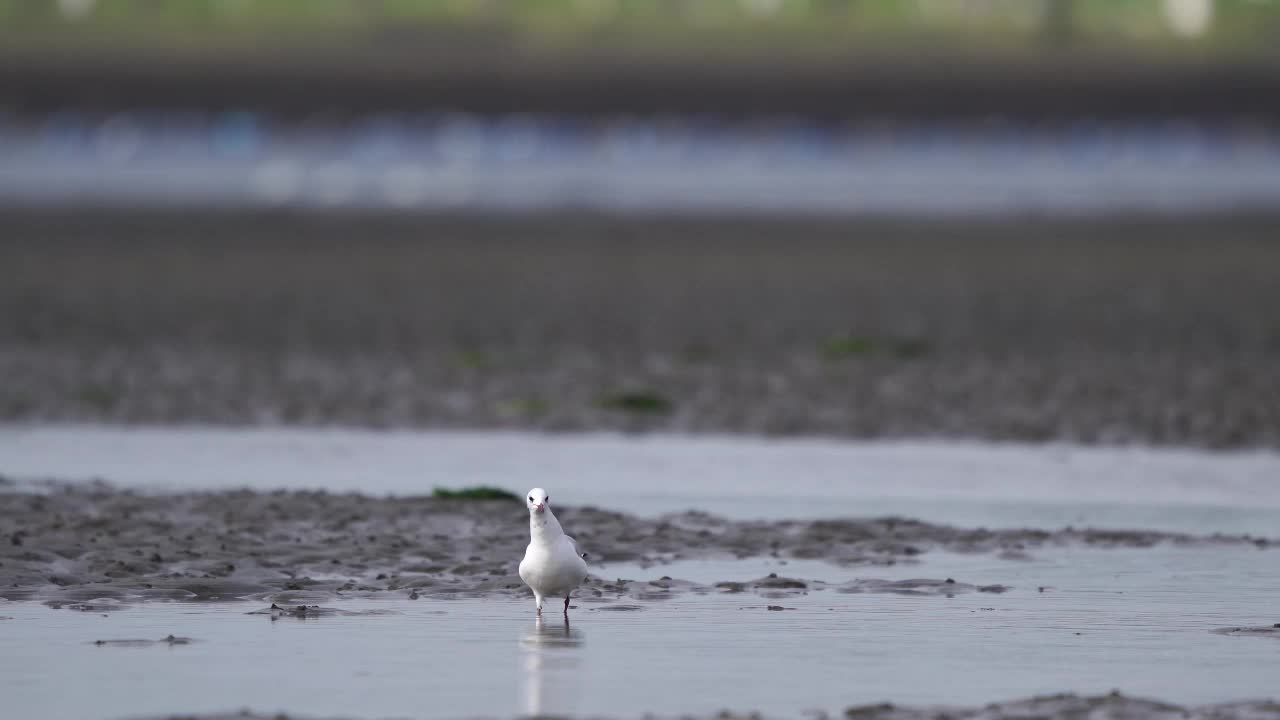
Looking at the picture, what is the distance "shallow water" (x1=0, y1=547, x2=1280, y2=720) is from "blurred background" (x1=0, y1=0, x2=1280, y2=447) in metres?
6.68

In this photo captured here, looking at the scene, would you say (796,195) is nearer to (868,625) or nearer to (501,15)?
(501,15)

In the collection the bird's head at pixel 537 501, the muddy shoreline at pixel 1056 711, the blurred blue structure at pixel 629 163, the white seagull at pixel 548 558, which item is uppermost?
the blurred blue structure at pixel 629 163

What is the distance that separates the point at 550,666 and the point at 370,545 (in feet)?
10.2

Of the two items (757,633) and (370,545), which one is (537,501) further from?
(370,545)

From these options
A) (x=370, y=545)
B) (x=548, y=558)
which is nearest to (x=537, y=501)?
(x=548, y=558)

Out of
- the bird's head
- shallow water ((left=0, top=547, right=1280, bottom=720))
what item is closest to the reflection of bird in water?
shallow water ((left=0, top=547, right=1280, bottom=720))

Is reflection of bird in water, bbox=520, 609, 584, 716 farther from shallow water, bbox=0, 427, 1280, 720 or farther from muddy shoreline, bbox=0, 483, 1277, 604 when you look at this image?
muddy shoreline, bbox=0, 483, 1277, 604

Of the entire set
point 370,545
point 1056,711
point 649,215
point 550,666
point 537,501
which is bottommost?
point 1056,711

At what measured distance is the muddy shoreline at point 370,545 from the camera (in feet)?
34.2

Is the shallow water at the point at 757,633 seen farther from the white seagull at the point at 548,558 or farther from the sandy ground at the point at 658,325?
the sandy ground at the point at 658,325

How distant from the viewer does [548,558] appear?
9469 millimetres

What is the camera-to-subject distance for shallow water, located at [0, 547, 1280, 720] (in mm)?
8062

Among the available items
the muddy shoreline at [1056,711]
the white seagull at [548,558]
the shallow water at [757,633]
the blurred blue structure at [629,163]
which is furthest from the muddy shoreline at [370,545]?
the blurred blue structure at [629,163]

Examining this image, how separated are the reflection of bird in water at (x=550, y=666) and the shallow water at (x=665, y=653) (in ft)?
0.04
